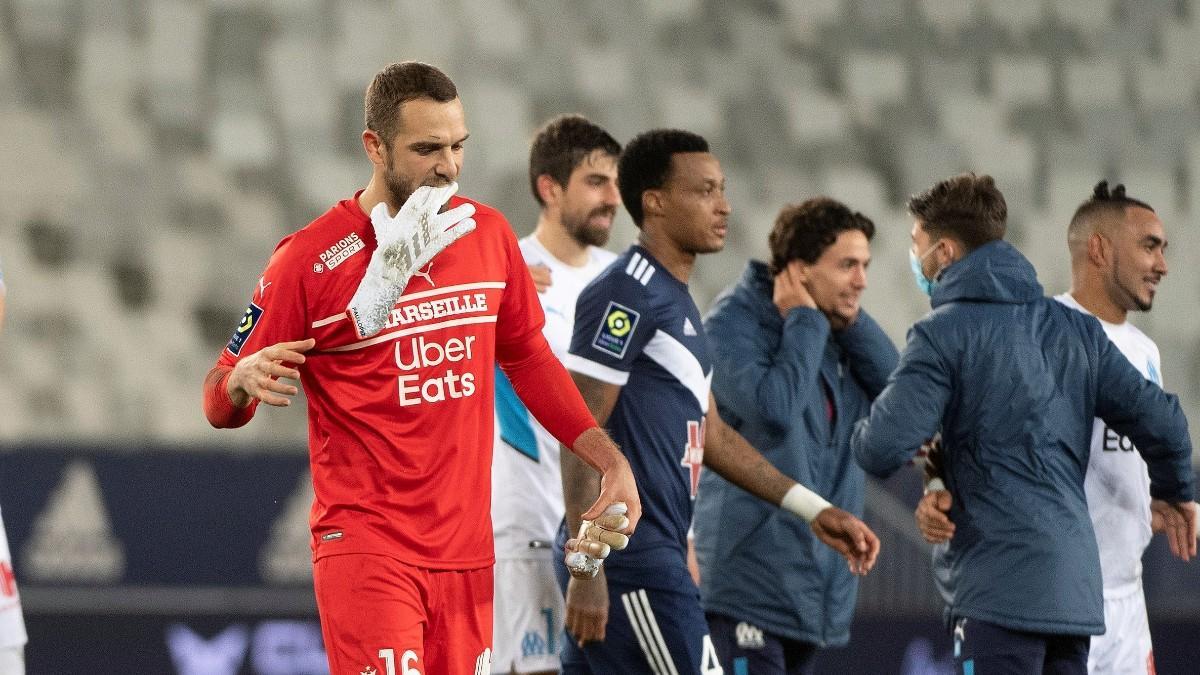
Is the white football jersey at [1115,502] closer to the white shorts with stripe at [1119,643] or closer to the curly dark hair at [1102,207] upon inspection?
the white shorts with stripe at [1119,643]

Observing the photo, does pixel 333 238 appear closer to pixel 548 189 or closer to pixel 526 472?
pixel 526 472

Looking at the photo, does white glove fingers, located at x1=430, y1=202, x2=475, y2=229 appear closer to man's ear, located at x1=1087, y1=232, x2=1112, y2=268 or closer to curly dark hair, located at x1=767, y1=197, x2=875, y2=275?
curly dark hair, located at x1=767, y1=197, x2=875, y2=275

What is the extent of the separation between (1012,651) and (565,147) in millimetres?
2493

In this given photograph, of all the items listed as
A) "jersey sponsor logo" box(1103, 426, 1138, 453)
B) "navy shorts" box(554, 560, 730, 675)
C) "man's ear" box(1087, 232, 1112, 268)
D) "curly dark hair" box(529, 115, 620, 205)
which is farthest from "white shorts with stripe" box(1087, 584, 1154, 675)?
"curly dark hair" box(529, 115, 620, 205)

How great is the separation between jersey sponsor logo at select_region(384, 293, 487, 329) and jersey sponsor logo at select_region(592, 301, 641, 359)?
739 mm

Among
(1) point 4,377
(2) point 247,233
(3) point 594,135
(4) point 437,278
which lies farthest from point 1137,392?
(1) point 4,377

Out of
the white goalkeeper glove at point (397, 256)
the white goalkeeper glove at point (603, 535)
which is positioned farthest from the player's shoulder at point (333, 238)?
the white goalkeeper glove at point (603, 535)

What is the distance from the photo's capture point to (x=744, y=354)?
5117 mm

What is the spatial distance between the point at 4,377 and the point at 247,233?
4.91 ft

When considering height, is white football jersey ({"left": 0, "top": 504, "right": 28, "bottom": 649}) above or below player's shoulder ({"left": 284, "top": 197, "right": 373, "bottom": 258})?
below

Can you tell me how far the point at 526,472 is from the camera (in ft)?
17.7

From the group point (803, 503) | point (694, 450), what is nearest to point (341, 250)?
point (694, 450)

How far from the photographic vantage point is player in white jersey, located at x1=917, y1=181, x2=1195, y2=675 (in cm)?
470

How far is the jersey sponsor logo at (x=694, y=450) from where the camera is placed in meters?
4.43
